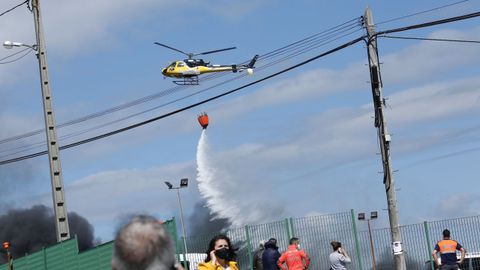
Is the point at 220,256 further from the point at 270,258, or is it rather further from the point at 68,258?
the point at 68,258

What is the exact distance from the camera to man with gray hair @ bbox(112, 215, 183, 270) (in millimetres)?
4082

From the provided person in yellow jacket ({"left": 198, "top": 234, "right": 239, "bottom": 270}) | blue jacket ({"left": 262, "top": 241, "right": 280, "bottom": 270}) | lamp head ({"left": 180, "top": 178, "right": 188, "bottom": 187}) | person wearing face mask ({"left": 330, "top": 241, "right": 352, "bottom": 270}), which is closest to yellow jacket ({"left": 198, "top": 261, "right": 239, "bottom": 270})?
person in yellow jacket ({"left": 198, "top": 234, "right": 239, "bottom": 270})

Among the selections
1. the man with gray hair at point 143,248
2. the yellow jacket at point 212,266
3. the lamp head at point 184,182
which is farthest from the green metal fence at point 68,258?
the man with gray hair at point 143,248

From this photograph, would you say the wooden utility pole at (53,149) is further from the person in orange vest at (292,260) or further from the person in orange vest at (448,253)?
the person in orange vest at (448,253)

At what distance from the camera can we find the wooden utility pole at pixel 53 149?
29.3 meters

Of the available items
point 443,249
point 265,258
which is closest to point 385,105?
point 443,249

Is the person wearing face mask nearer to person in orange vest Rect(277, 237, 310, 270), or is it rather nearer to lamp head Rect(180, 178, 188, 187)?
person in orange vest Rect(277, 237, 310, 270)

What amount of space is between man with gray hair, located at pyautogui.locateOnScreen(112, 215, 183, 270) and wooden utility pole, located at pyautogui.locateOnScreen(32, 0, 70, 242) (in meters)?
25.5

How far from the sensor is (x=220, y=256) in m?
9.15

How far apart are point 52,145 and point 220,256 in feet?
72.0

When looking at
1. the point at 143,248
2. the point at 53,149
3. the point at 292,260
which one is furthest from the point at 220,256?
the point at 53,149

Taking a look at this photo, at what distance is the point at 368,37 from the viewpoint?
25.8 m

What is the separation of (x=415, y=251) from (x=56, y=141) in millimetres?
11923

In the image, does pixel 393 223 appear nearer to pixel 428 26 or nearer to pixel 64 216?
pixel 428 26
